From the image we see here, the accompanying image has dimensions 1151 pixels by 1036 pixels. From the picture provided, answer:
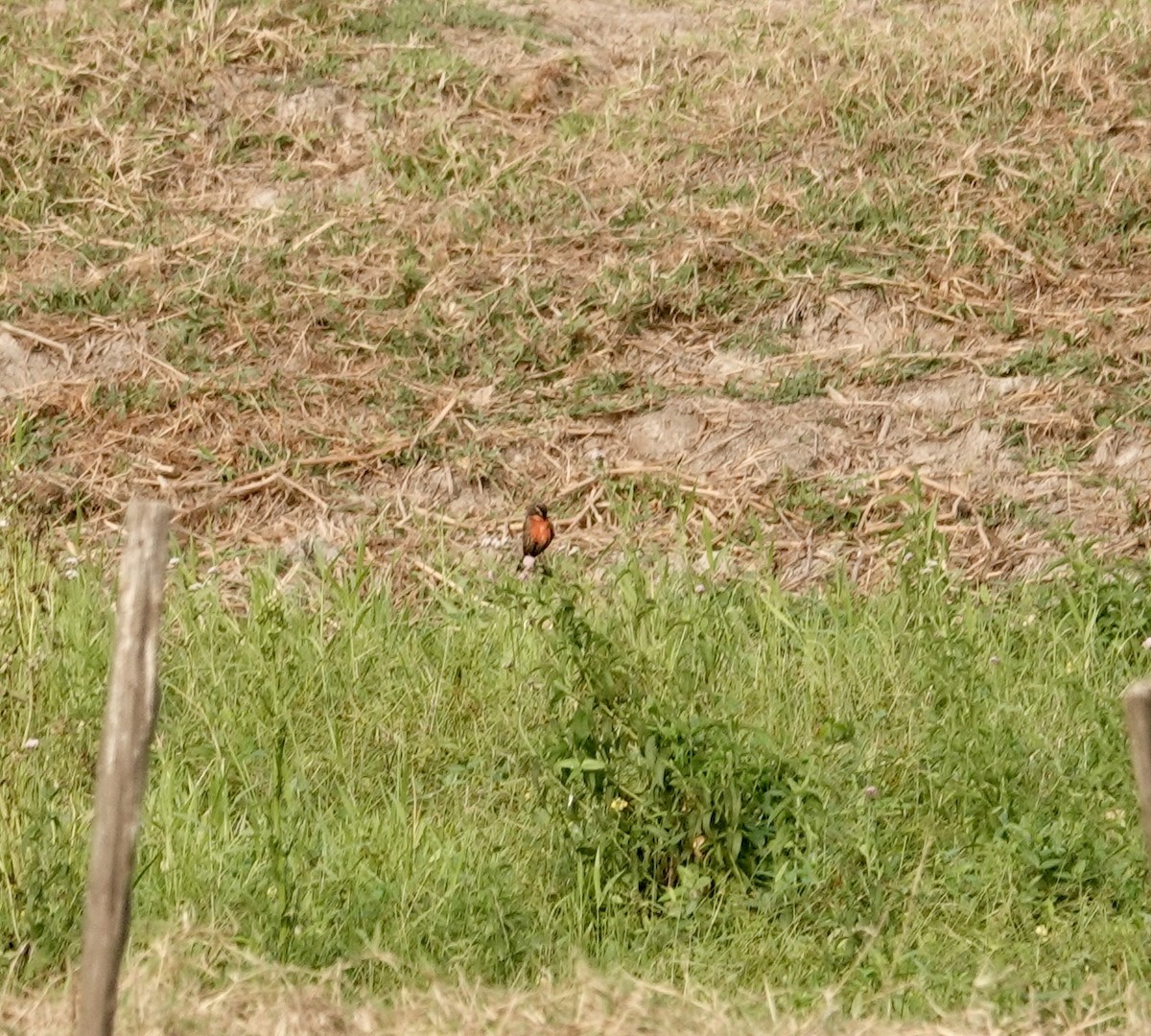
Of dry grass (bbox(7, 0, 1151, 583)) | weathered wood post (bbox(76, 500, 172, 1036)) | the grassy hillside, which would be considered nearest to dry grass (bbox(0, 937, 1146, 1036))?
the grassy hillside

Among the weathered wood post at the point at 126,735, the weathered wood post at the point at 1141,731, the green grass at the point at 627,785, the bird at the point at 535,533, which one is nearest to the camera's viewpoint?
the weathered wood post at the point at 1141,731

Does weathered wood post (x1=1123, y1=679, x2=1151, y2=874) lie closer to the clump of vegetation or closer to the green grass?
the green grass

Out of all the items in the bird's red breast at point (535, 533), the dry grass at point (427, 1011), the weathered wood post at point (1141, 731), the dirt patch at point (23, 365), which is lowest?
the dry grass at point (427, 1011)

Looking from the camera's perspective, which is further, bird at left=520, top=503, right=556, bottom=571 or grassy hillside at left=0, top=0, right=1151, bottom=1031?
bird at left=520, top=503, right=556, bottom=571

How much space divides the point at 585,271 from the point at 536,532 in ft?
5.87

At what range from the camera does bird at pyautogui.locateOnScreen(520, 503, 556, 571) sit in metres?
5.22

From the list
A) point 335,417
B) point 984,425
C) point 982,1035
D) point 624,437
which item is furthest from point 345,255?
point 982,1035

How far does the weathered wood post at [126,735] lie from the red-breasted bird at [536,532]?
2626 mm

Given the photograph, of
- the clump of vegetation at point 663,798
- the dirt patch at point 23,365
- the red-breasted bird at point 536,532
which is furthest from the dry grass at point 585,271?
the clump of vegetation at point 663,798

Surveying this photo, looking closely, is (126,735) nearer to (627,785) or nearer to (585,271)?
(627,785)

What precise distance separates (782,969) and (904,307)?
3414 mm

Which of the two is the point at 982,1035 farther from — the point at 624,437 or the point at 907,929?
the point at 624,437

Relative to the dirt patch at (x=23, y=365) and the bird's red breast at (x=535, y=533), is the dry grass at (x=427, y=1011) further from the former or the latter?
the dirt patch at (x=23, y=365)

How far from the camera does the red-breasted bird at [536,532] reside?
5.22m
